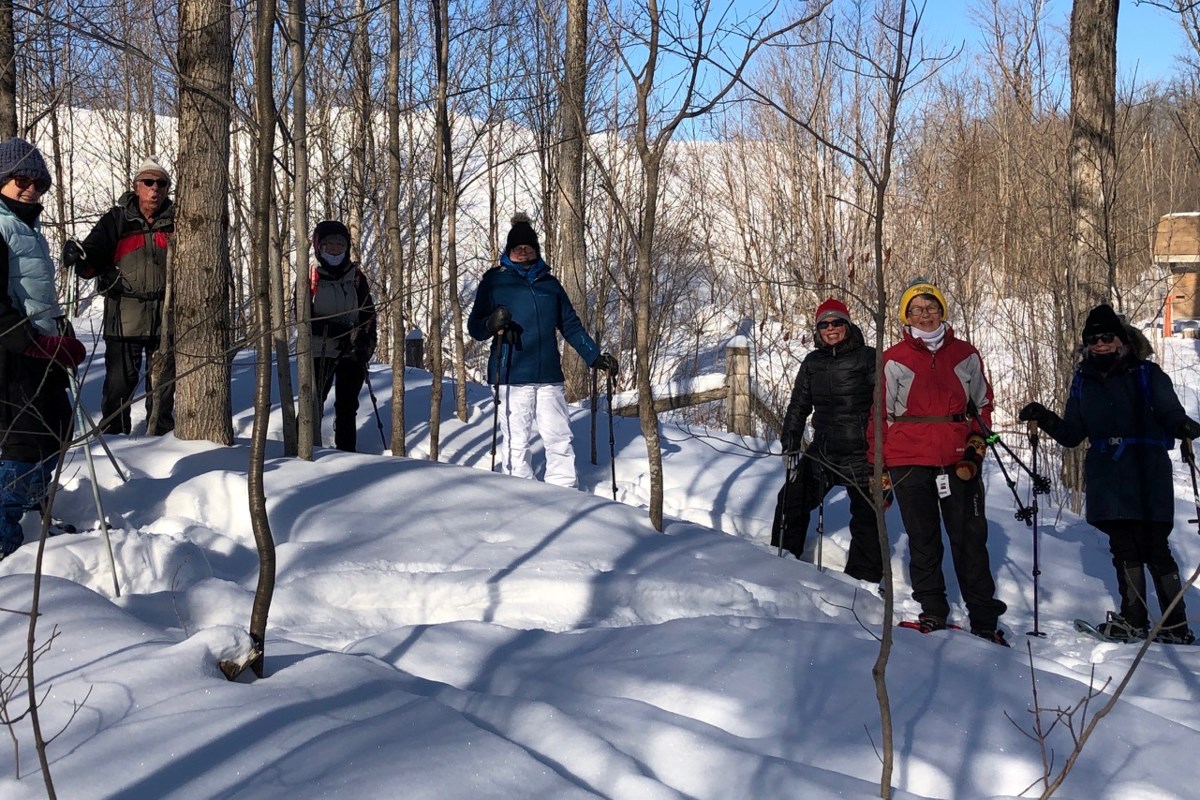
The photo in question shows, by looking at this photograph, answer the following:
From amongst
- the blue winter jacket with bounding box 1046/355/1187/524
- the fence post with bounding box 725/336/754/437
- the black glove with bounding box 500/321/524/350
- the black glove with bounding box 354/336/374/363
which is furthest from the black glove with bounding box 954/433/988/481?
the fence post with bounding box 725/336/754/437

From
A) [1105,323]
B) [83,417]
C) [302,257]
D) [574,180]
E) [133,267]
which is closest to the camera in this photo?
[83,417]

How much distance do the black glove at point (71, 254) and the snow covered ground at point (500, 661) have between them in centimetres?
111

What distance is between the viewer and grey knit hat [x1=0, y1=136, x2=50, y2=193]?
4.77m

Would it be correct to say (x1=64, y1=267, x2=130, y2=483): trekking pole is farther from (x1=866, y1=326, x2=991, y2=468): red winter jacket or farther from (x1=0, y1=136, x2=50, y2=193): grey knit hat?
(x1=866, y1=326, x2=991, y2=468): red winter jacket

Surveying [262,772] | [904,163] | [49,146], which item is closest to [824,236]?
[904,163]

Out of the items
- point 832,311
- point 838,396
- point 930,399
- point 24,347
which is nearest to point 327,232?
point 24,347

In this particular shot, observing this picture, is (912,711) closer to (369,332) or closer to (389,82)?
(369,332)

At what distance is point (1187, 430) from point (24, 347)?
5285 millimetres

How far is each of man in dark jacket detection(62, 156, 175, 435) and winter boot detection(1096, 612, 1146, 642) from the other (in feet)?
18.2

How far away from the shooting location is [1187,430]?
5.24m

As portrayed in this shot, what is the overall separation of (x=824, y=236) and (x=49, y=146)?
1824 centimetres

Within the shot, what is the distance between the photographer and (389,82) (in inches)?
304

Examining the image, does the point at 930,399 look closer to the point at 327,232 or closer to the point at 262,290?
the point at 262,290

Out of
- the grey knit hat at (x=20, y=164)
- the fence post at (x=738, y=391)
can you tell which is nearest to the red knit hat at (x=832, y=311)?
the grey knit hat at (x=20, y=164)
